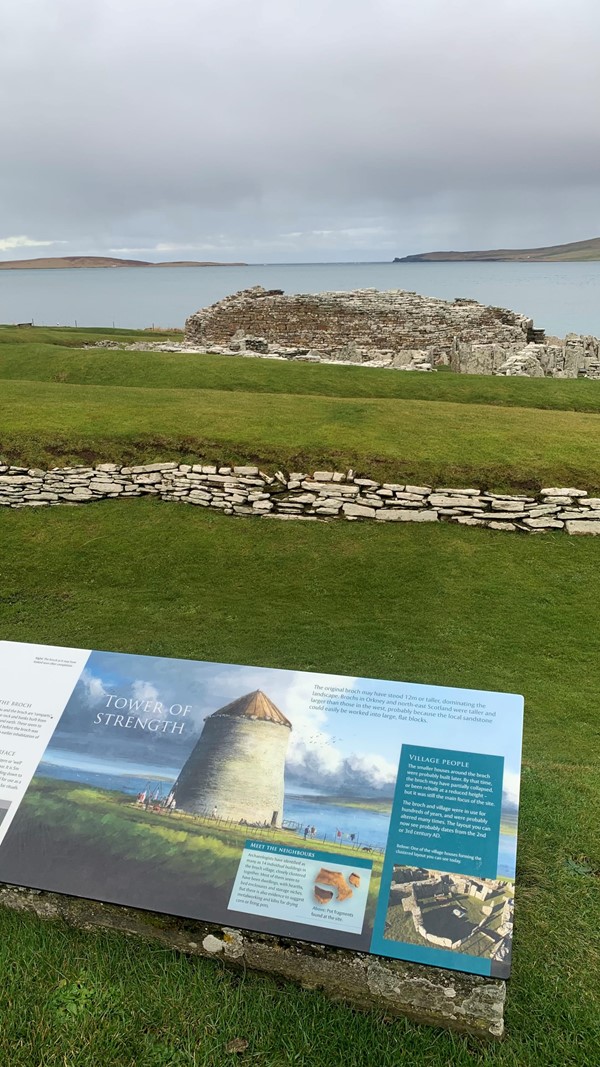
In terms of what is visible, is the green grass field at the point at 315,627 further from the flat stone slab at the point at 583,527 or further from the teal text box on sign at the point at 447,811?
the teal text box on sign at the point at 447,811

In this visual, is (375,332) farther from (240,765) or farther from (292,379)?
(240,765)

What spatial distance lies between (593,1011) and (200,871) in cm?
250

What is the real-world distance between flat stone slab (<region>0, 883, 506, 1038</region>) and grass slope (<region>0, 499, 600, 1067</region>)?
0.30 ft

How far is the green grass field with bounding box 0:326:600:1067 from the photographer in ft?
13.6

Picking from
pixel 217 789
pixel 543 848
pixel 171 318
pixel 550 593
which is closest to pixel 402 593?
pixel 550 593

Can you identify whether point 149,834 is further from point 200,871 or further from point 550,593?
point 550,593

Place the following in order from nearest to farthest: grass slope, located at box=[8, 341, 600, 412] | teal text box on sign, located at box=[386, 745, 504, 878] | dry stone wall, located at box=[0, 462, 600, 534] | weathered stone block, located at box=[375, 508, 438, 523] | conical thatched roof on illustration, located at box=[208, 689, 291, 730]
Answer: teal text box on sign, located at box=[386, 745, 504, 878], conical thatched roof on illustration, located at box=[208, 689, 291, 730], dry stone wall, located at box=[0, 462, 600, 534], weathered stone block, located at box=[375, 508, 438, 523], grass slope, located at box=[8, 341, 600, 412]

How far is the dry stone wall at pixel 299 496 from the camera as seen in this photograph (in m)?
11.6

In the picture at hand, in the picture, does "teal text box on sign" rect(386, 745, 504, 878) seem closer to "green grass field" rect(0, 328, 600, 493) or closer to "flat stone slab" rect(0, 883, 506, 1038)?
"flat stone slab" rect(0, 883, 506, 1038)

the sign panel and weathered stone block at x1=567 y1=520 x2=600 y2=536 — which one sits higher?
the sign panel

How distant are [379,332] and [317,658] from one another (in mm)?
19889

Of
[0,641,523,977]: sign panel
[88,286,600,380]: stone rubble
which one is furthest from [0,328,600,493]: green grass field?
[0,641,523,977]: sign panel

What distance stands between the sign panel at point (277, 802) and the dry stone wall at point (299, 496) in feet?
22.7

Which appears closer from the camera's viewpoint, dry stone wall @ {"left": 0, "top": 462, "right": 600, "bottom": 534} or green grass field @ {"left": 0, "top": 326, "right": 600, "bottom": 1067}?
green grass field @ {"left": 0, "top": 326, "right": 600, "bottom": 1067}
